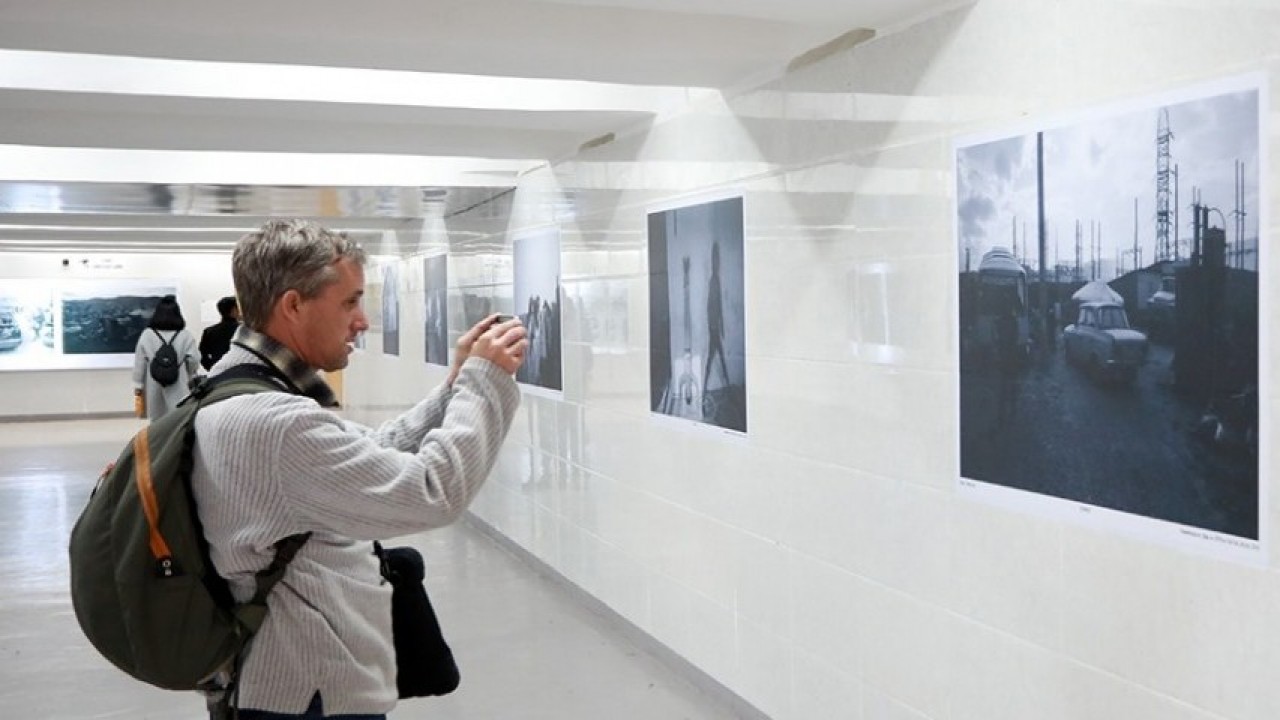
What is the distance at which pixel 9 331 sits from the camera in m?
18.0

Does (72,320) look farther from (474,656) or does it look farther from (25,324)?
(474,656)

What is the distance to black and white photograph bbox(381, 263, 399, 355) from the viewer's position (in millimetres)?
12883

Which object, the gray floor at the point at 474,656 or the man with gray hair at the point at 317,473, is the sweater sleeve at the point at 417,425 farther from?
the gray floor at the point at 474,656

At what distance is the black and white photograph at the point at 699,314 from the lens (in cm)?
469

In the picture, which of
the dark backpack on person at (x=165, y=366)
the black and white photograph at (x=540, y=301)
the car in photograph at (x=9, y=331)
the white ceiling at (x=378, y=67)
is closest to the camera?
the white ceiling at (x=378, y=67)

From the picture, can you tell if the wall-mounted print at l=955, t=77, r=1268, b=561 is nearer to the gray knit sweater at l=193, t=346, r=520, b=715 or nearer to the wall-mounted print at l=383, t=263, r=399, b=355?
the gray knit sweater at l=193, t=346, r=520, b=715

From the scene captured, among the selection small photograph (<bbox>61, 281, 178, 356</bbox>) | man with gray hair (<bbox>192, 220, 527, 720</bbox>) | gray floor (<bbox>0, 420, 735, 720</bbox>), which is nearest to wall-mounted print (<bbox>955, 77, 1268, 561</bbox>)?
man with gray hair (<bbox>192, 220, 527, 720</bbox>)

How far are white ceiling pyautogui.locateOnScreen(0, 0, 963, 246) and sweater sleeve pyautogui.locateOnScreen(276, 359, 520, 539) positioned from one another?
191 cm

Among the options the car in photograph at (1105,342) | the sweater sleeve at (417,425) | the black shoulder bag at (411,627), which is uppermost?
the car in photograph at (1105,342)

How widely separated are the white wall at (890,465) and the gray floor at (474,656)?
11.5 inches

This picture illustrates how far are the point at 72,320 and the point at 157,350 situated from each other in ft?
30.7

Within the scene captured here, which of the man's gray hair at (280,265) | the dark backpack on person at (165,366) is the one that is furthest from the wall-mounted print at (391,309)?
the man's gray hair at (280,265)

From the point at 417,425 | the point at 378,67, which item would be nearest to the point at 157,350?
the point at 378,67

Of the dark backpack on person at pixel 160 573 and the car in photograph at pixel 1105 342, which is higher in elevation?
the car in photograph at pixel 1105 342
